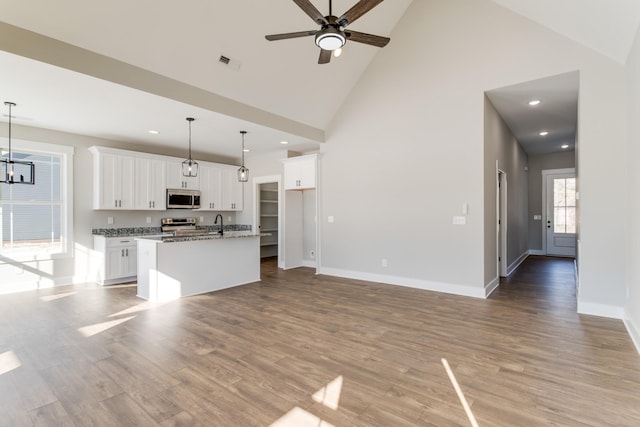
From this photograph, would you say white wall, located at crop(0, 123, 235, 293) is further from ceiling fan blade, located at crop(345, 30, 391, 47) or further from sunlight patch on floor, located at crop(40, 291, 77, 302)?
ceiling fan blade, located at crop(345, 30, 391, 47)

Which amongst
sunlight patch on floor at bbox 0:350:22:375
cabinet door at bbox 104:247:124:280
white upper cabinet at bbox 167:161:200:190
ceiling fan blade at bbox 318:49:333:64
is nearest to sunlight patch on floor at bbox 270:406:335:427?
sunlight patch on floor at bbox 0:350:22:375

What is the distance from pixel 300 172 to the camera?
22.4 feet

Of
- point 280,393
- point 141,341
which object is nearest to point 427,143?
point 280,393

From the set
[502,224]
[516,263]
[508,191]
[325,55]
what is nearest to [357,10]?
[325,55]

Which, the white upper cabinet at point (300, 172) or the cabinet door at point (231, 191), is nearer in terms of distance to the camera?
the white upper cabinet at point (300, 172)

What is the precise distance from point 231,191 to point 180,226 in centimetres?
147

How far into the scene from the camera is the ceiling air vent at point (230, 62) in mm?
4227

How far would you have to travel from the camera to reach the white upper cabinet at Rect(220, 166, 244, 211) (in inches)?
306

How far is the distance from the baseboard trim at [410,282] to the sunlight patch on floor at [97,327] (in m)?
3.66

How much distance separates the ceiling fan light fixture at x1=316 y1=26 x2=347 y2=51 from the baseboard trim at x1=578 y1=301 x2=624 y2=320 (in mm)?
4115

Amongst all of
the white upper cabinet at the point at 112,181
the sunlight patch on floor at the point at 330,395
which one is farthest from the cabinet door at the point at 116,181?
the sunlight patch on floor at the point at 330,395

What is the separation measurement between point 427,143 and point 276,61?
262cm

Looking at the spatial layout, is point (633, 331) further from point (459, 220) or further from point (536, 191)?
point (536, 191)

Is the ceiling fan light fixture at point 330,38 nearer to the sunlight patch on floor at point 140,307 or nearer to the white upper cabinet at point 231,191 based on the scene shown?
the sunlight patch on floor at point 140,307
